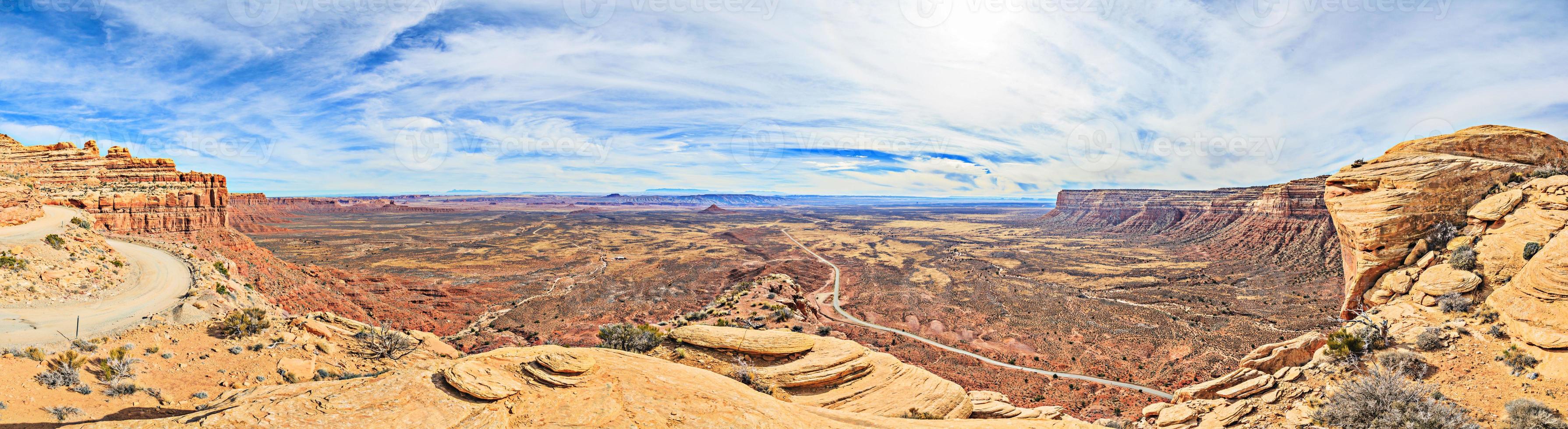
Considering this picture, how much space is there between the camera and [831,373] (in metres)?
13.8

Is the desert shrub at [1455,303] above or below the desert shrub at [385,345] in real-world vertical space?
above

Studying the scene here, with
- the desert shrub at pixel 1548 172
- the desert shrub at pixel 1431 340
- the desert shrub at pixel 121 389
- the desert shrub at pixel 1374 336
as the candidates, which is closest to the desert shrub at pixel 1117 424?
the desert shrub at pixel 1374 336

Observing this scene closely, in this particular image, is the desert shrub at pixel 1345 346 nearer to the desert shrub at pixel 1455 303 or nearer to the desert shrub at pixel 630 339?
the desert shrub at pixel 1455 303

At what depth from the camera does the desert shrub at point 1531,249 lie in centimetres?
1256

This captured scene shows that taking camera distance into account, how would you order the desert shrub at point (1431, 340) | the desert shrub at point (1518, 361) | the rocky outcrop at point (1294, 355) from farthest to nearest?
the rocky outcrop at point (1294, 355)
the desert shrub at point (1431, 340)
the desert shrub at point (1518, 361)

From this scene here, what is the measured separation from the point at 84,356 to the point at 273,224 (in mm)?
150330

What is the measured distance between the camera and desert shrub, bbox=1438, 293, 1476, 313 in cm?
1302

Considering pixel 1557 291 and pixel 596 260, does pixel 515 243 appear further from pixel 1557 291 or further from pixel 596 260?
pixel 1557 291

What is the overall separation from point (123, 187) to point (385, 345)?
46.6 m

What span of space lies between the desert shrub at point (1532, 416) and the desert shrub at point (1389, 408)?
55 centimetres

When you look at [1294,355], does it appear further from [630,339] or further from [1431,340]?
[630,339]

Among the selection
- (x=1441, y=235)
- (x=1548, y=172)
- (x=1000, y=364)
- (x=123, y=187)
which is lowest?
(x=1000, y=364)

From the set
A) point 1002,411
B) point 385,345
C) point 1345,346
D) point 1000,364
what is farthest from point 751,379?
point 1000,364

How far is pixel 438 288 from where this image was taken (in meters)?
50.1
